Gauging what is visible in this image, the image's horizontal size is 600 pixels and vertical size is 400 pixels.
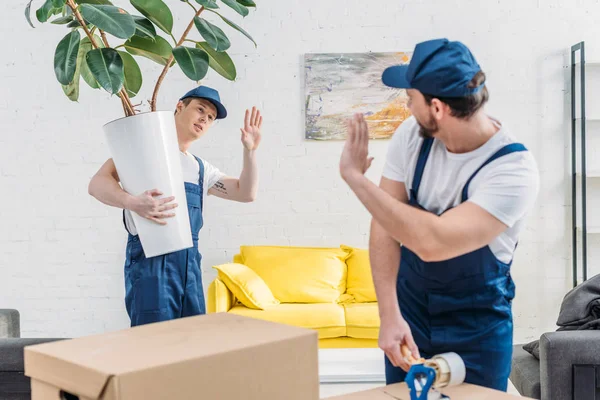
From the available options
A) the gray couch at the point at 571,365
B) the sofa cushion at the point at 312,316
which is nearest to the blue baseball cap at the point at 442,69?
the gray couch at the point at 571,365

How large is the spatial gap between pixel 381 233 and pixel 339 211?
3.32 metres

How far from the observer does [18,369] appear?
2.33 m

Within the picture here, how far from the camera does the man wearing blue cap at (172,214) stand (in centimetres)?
235

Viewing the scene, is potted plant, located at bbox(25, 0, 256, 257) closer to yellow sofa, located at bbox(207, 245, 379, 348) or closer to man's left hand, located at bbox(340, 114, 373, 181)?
man's left hand, located at bbox(340, 114, 373, 181)

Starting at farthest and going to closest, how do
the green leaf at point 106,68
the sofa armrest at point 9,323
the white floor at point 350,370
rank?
the white floor at point 350,370
the sofa armrest at point 9,323
the green leaf at point 106,68

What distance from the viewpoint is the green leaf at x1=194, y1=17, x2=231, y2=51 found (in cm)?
259

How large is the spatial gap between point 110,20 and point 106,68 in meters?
0.19

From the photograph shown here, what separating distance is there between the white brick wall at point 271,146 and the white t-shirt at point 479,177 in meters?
3.35

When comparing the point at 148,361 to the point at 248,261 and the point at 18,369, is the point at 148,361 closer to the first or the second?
the point at 18,369

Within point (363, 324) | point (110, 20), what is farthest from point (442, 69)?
point (363, 324)

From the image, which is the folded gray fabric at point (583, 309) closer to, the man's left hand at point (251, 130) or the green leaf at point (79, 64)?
the man's left hand at point (251, 130)

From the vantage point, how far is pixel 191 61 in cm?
259

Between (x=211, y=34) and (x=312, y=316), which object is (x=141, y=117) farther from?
(x=312, y=316)

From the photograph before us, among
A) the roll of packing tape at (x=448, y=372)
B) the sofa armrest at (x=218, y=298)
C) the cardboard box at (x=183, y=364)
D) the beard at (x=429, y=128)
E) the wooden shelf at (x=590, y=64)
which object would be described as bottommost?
the sofa armrest at (x=218, y=298)
